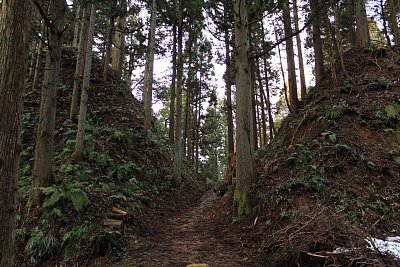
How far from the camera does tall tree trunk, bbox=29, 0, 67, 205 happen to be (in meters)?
5.87

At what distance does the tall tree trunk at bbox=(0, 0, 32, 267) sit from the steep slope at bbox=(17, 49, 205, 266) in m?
2.03

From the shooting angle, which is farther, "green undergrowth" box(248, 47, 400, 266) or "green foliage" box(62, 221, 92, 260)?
"green foliage" box(62, 221, 92, 260)

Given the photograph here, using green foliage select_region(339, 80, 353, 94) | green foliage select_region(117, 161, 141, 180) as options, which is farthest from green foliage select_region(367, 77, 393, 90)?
green foliage select_region(117, 161, 141, 180)

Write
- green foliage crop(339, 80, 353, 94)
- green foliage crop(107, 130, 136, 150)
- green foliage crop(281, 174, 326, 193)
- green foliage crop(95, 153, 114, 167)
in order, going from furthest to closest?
1. green foliage crop(107, 130, 136, 150)
2. green foliage crop(339, 80, 353, 94)
3. green foliage crop(95, 153, 114, 167)
4. green foliage crop(281, 174, 326, 193)

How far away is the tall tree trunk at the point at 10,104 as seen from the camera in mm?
2791

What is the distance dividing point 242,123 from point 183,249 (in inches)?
130

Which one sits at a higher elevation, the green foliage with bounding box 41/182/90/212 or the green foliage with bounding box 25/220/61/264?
the green foliage with bounding box 41/182/90/212

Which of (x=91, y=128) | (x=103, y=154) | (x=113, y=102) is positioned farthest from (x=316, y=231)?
(x=113, y=102)

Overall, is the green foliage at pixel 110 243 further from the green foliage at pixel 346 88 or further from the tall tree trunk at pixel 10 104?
the green foliage at pixel 346 88

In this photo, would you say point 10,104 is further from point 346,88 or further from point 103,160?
point 346,88

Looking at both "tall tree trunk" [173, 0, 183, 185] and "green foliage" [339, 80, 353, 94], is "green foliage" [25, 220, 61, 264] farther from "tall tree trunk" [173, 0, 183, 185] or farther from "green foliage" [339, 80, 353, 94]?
"green foliage" [339, 80, 353, 94]

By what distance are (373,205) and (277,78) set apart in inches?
545

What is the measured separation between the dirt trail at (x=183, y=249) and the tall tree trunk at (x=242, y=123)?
1.16 metres

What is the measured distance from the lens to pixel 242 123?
670 centimetres
